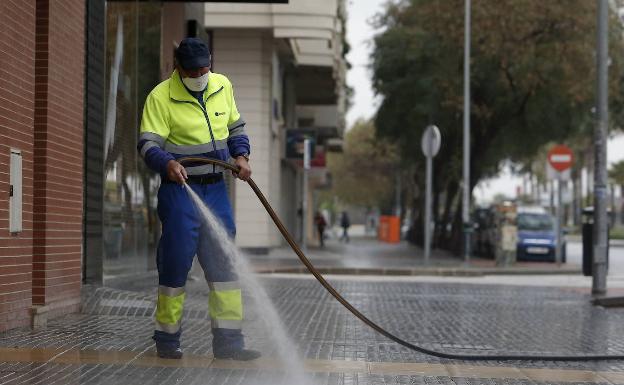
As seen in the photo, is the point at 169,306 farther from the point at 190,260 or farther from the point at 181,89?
the point at 181,89

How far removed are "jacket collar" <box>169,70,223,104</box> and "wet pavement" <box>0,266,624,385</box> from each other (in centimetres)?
134

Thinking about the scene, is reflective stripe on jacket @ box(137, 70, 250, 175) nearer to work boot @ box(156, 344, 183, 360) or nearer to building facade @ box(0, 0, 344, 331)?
work boot @ box(156, 344, 183, 360)

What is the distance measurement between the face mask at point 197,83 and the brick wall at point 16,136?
1.96m

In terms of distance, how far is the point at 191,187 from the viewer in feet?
22.8

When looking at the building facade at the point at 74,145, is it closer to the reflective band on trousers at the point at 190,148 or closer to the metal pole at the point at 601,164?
the reflective band on trousers at the point at 190,148

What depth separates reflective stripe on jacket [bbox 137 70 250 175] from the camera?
6.96 metres

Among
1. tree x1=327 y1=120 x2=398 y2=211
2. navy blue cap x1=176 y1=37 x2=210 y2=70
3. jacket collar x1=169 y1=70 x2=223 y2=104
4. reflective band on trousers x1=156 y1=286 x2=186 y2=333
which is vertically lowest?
reflective band on trousers x1=156 y1=286 x2=186 y2=333

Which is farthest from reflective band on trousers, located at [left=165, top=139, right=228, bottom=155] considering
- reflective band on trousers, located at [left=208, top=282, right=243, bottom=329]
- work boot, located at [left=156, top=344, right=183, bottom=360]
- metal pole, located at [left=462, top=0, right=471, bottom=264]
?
metal pole, located at [left=462, top=0, right=471, bottom=264]

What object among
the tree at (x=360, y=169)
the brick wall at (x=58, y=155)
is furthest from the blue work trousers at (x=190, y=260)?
the tree at (x=360, y=169)

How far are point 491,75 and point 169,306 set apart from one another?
28.0 metres

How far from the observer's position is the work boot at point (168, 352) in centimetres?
717

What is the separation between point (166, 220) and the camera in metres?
6.88

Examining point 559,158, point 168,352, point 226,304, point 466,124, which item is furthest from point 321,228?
point 226,304

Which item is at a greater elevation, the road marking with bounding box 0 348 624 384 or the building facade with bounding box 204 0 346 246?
the building facade with bounding box 204 0 346 246
